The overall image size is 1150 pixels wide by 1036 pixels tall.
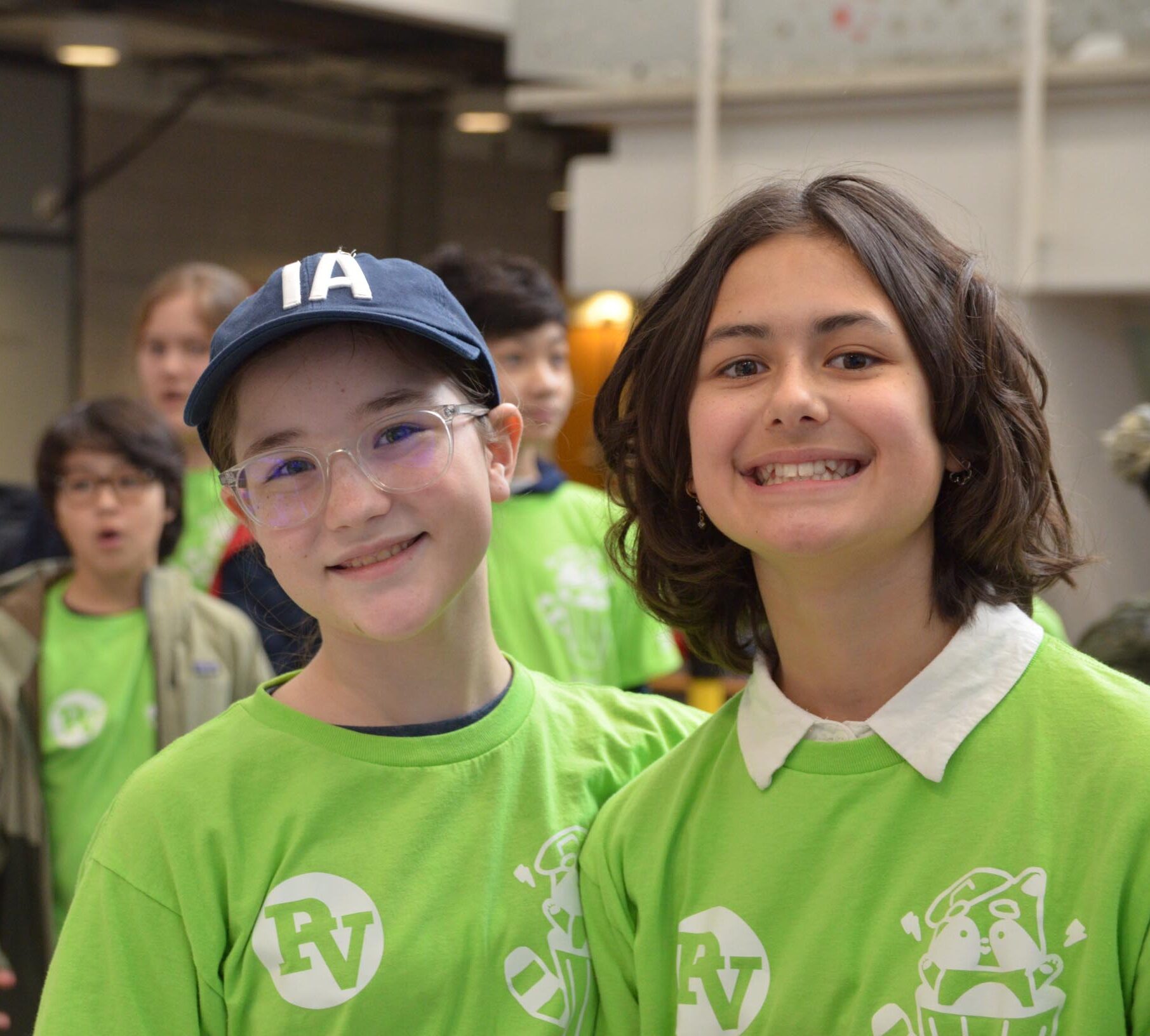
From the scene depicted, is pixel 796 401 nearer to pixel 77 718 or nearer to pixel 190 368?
pixel 77 718

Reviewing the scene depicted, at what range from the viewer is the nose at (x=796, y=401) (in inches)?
57.8

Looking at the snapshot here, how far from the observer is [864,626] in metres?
1.59

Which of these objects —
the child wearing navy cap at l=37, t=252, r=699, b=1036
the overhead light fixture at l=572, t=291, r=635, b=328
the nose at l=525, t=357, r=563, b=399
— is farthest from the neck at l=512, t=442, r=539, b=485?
the overhead light fixture at l=572, t=291, r=635, b=328

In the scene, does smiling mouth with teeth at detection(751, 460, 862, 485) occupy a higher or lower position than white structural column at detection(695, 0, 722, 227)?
lower

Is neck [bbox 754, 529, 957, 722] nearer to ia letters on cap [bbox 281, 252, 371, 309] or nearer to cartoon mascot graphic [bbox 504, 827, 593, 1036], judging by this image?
cartoon mascot graphic [bbox 504, 827, 593, 1036]

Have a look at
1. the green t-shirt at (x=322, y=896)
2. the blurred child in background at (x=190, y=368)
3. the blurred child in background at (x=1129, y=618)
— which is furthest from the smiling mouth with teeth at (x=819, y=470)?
the blurred child in background at (x=190, y=368)

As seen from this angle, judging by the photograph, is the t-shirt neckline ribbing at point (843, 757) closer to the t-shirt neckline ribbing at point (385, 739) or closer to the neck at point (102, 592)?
the t-shirt neckline ribbing at point (385, 739)

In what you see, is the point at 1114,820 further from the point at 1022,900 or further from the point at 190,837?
the point at 190,837

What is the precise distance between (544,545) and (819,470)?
1964 millimetres

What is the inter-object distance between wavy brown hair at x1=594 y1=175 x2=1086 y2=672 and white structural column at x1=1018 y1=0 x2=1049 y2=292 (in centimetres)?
419

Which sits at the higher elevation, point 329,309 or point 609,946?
point 329,309

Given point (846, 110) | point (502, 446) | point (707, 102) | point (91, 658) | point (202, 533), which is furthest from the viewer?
point (707, 102)

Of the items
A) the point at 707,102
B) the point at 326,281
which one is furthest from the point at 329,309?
the point at 707,102

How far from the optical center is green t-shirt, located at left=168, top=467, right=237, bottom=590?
3.80 meters
